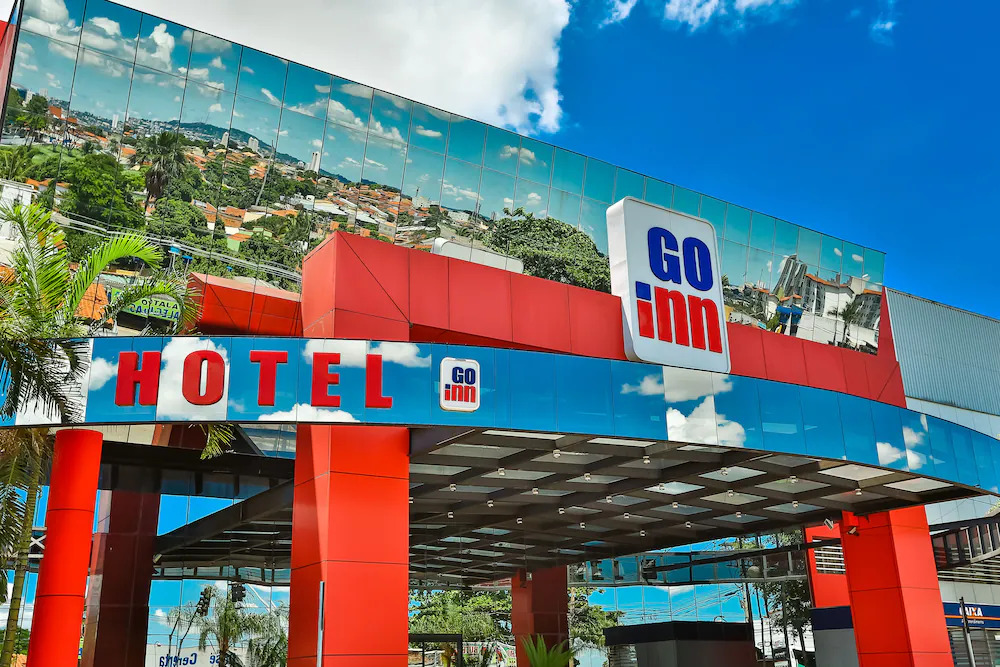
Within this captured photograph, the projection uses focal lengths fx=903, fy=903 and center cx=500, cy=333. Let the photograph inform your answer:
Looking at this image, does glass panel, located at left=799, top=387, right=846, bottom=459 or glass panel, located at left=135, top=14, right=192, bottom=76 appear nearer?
glass panel, located at left=799, top=387, right=846, bottom=459

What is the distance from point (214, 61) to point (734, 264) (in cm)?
1876

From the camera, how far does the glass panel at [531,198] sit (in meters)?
29.0

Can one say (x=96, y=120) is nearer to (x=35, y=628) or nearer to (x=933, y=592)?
(x=35, y=628)

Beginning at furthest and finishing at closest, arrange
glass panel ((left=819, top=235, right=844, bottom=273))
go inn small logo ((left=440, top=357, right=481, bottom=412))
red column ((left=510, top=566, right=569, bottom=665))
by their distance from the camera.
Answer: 1. red column ((left=510, top=566, right=569, bottom=665))
2. glass panel ((left=819, top=235, right=844, bottom=273))
3. go inn small logo ((left=440, top=357, right=481, bottom=412))

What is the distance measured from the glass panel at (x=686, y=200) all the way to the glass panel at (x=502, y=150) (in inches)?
245

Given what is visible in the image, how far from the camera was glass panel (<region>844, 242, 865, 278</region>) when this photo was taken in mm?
35656

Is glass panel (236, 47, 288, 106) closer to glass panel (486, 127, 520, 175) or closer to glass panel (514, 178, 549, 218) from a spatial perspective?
glass panel (486, 127, 520, 175)

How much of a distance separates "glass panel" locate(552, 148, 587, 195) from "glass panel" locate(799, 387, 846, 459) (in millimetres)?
12062

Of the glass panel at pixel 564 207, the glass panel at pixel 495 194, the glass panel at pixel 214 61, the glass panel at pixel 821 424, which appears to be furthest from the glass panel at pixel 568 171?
the glass panel at pixel 821 424

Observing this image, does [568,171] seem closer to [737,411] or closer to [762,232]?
[762,232]

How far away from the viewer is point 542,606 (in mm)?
42406

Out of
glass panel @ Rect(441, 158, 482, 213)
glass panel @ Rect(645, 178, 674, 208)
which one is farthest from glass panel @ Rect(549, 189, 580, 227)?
glass panel @ Rect(645, 178, 674, 208)

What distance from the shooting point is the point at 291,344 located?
54.0 ft

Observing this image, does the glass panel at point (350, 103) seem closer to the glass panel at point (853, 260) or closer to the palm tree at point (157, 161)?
the palm tree at point (157, 161)
